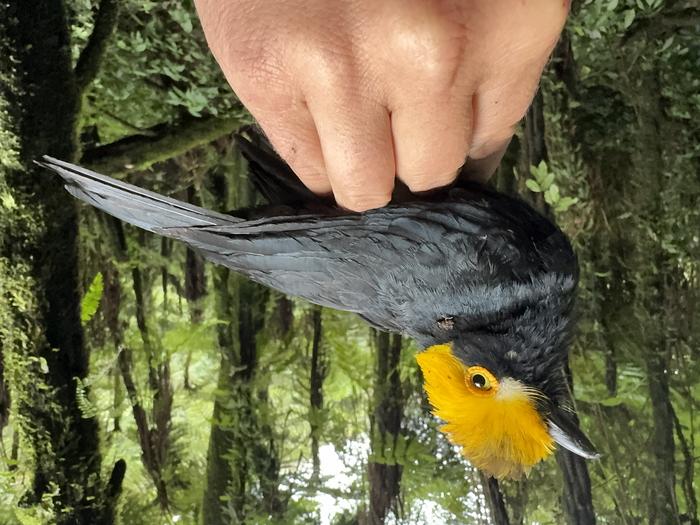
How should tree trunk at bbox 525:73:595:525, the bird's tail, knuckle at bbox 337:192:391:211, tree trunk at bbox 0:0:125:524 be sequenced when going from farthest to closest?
1. tree trunk at bbox 525:73:595:525
2. tree trunk at bbox 0:0:125:524
3. the bird's tail
4. knuckle at bbox 337:192:391:211

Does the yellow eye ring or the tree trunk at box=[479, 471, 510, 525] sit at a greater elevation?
the yellow eye ring

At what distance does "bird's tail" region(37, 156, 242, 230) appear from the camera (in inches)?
25.8

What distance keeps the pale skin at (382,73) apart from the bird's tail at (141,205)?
208 mm

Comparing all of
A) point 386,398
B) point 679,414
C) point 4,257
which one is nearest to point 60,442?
point 4,257

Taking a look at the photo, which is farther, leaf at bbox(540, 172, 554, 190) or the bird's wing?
leaf at bbox(540, 172, 554, 190)

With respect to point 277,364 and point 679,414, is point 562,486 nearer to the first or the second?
point 679,414

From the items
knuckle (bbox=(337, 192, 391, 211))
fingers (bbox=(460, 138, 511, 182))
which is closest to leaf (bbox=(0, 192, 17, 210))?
knuckle (bbox=(337, 192, 391, 211))

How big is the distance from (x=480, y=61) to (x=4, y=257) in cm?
80

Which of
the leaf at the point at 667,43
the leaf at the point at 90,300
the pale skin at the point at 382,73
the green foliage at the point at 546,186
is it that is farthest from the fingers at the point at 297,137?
the leaf at the point at 667,43

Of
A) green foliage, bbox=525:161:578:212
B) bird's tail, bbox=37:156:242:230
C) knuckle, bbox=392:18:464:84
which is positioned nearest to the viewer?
knuckle, bbox=392:18:464:84

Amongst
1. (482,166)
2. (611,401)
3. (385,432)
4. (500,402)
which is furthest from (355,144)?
(385,432)

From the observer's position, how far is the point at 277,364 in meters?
1.49

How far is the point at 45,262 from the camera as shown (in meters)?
0.87

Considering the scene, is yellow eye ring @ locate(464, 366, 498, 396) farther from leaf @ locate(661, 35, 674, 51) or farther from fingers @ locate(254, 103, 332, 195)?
leaf @ locate(661, 35, 674, 51)
